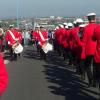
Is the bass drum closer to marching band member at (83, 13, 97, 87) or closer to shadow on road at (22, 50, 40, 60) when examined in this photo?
shadow on road at (22, 50, 40, 60)

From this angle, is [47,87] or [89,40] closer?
[89,40]

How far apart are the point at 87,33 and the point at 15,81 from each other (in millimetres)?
3567

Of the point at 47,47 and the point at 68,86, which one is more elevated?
the point at 68,86

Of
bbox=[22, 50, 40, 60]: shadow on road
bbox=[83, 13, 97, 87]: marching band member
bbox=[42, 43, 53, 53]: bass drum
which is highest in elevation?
bbox=[83, 13, 97, 87]: marching band member

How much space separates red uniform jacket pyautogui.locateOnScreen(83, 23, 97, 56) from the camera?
1113 centimetres

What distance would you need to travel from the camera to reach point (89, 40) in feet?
37.2

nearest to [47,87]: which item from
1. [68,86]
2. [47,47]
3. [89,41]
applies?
[68,86]

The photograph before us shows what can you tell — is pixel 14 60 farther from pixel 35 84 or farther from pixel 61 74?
pixel 35 84

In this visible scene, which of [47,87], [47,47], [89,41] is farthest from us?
[47,47]

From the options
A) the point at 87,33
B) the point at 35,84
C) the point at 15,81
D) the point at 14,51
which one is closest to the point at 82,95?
the point at 87,33

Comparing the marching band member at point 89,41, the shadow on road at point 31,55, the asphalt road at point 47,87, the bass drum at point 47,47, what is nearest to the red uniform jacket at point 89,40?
the marching band member at point 89,41

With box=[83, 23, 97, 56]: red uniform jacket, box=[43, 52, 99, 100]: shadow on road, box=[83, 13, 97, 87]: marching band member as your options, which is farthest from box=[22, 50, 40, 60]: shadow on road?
box=[83, 23, 97, 56]: red uniform jacket

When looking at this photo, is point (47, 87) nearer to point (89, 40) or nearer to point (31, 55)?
point (89, 40)

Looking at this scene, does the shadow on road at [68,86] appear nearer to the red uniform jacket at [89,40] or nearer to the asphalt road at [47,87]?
the asphalt road at [47,87]
